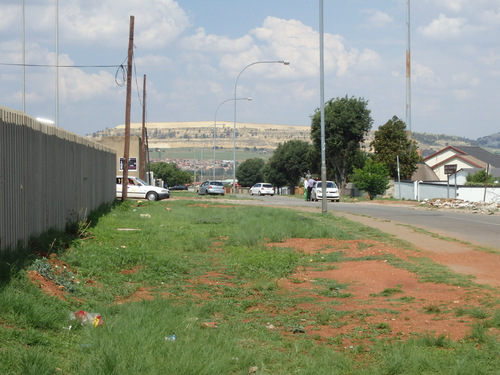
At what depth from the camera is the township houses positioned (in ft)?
281

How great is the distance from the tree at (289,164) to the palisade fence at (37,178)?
3052 inches

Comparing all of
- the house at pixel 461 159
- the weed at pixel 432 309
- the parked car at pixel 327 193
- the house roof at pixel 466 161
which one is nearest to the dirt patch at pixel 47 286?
the weed at pixel 432 309

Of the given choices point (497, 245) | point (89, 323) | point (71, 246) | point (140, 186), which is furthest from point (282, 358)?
point (140, 186)

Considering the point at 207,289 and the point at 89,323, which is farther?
the point at 207,289

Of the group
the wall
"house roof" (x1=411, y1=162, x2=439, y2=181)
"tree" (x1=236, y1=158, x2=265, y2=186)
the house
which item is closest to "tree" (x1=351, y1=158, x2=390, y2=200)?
the wall

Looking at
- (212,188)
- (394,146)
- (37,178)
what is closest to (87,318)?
(37,178)

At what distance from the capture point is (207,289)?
32.8ft

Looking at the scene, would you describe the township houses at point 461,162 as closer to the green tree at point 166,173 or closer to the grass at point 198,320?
the green tree at point 166,173

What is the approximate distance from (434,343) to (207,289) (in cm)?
437

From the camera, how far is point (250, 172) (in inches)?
5655

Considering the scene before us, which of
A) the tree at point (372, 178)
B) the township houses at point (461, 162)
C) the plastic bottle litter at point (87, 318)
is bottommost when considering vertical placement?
the plastic bottle litter at point (87, 318)

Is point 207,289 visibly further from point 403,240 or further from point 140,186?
point 140,186

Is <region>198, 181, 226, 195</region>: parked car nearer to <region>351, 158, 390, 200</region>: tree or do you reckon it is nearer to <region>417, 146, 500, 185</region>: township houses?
<region>351, 158, 390, 200</region>: tree

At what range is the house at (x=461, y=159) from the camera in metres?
94.1
